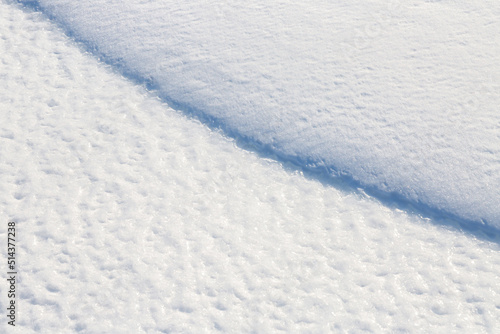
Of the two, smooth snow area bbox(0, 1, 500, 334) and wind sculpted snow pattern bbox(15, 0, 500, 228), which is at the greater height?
wind sculpted snow pattern bbox(15, 0, 500, 228)

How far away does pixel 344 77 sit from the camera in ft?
7.18

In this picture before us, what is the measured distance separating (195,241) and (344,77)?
3.47ft

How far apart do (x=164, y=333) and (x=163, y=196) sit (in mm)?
576

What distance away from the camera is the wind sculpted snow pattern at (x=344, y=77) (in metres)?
1.95

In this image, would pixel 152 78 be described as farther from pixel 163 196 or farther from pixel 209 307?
pixel 209 307

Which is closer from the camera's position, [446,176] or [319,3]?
[446,176]

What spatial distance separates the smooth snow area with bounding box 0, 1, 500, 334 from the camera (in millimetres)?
1642

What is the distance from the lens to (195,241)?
182cm

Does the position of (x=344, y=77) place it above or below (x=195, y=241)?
above

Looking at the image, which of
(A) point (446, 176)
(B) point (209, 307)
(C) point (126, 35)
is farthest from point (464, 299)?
(C) point (126, 35)

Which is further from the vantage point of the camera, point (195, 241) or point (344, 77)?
point (344, 77)

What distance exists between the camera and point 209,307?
65.3 inches

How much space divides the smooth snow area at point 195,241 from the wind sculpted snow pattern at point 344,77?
0.14m

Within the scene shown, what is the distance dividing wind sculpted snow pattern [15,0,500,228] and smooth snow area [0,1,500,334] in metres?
0.14
